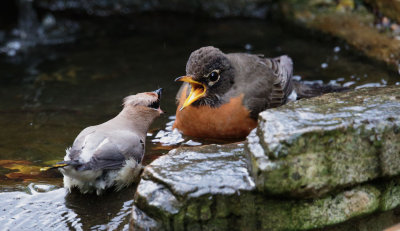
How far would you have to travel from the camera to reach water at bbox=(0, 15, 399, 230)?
4254 mm

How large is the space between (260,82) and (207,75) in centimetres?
81

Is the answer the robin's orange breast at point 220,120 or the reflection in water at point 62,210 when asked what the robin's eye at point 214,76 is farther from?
the reflection in water at point 62,210

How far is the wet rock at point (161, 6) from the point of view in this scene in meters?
Result: 10.3

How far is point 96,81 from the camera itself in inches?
314

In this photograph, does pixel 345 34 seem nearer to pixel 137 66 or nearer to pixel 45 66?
pixel 137 66

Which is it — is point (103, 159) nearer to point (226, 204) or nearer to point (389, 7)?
point (226, 204)

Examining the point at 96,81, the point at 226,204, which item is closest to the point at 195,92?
the point at 226,204

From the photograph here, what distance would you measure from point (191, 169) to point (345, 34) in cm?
562

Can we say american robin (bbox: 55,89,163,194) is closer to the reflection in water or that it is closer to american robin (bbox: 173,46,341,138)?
the reflection in water

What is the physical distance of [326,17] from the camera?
8828 millimetres

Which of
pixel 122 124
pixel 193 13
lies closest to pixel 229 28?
pixel 193 13

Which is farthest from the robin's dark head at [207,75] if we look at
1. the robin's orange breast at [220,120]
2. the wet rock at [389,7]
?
the wet rock at [389,7]

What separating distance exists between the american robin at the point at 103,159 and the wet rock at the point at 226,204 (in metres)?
0.79

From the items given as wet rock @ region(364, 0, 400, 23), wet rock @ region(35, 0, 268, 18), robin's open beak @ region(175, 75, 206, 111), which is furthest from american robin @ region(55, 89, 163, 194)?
wet rock @ region(35, 0, 268, 18)
